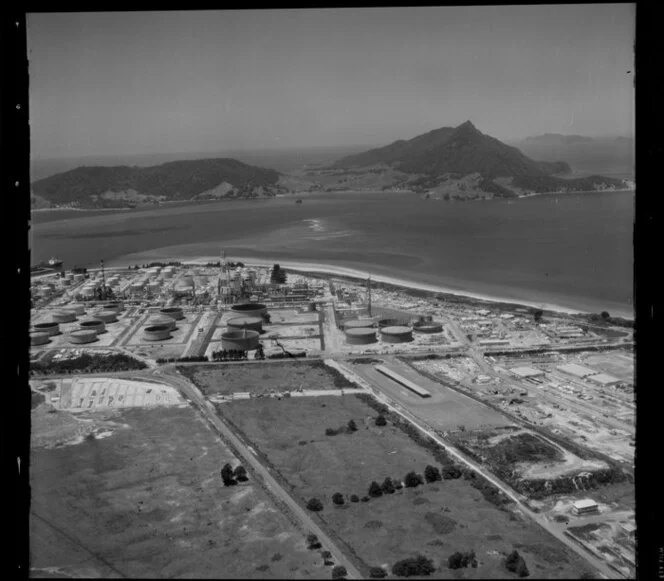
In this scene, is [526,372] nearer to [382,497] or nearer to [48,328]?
[382,497]

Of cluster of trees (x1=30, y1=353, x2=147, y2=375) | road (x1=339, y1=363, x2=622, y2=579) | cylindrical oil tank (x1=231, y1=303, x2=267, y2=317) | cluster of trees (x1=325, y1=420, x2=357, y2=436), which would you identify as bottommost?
road (x1=339, y1=363, x2=622, y2=579)

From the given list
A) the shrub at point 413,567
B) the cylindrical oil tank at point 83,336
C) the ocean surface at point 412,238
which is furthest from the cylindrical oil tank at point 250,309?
the shrub at point 413,567

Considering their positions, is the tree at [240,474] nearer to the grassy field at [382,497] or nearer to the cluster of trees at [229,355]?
the grassy field at [382,497]

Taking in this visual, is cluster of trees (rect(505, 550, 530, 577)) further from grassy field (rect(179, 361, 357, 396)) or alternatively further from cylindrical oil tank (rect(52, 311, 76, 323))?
cylindrical oil tank (rect(52, 311, 76, 323))

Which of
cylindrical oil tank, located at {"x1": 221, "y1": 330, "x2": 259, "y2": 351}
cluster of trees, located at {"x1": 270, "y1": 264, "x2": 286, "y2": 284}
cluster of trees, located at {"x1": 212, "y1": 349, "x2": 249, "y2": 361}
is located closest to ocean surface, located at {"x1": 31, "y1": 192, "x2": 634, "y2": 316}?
cluster of trees, located at {"x1": 270, "y1": 264, "x2": 286, "y2": 284}

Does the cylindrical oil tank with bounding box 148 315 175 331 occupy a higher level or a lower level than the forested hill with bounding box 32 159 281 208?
lower
